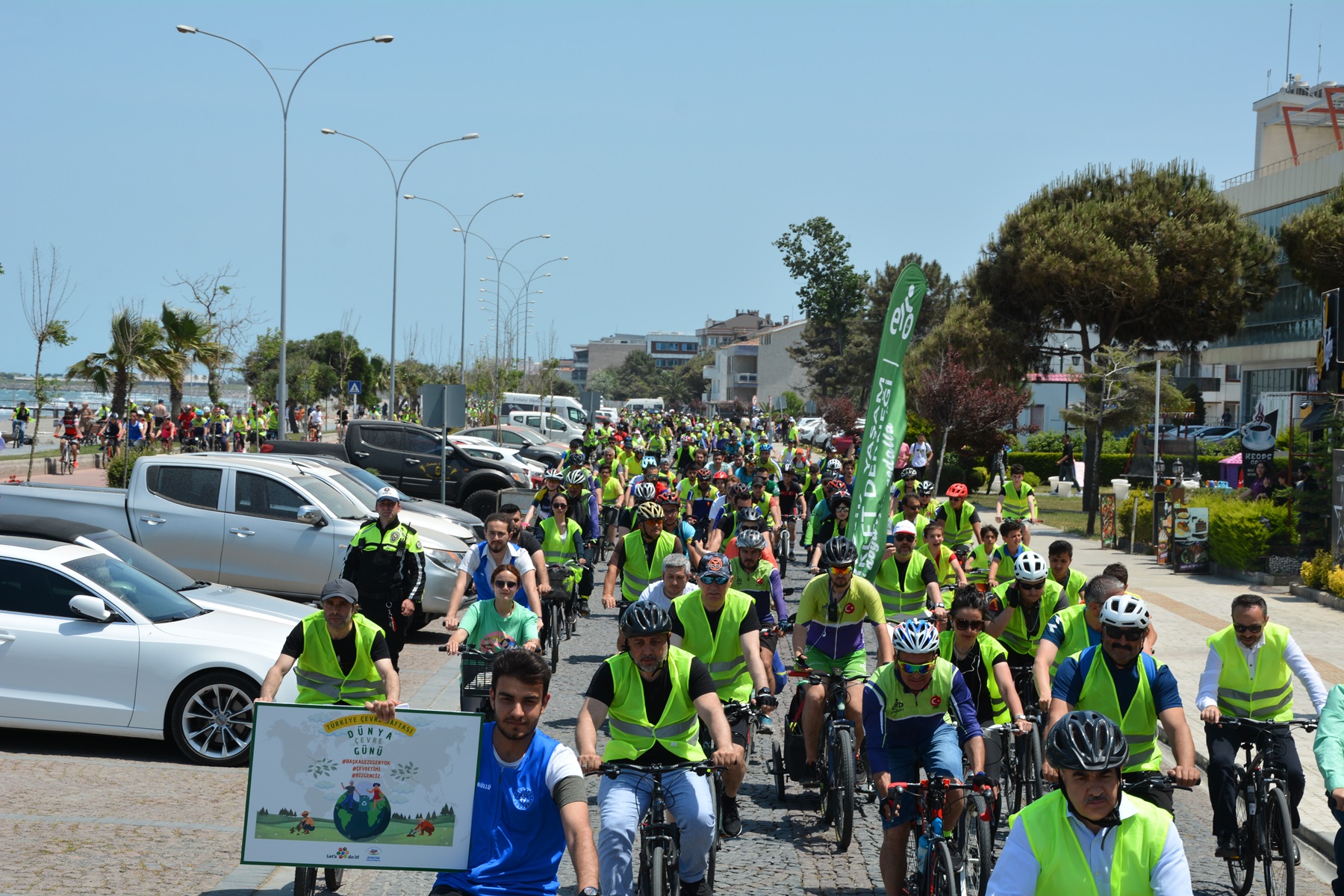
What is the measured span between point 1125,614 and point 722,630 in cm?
247

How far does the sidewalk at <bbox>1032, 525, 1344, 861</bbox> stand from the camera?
30.5 ft

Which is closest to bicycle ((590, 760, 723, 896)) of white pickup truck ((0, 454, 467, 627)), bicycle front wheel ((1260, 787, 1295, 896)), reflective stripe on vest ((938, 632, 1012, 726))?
reflective stripe on vest ((938, 632, 1012, 726))

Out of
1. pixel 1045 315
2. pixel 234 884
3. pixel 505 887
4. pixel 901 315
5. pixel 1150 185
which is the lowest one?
pixel 234 884

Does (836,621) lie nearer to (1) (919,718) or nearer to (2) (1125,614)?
(1) (919,718)

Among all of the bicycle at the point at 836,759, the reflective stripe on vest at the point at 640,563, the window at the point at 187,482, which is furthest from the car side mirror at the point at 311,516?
the bicycle at the point at 836,759

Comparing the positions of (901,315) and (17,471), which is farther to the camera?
(17,471)

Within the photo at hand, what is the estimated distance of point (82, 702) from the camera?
8.99m

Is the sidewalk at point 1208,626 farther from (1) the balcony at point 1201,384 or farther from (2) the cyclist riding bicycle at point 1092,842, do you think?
(1) the balcony at point 1201,384

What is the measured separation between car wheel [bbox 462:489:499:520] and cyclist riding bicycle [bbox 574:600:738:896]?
18.8 meters

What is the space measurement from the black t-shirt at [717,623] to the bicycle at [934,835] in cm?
164

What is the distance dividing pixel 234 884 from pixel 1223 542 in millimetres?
19282

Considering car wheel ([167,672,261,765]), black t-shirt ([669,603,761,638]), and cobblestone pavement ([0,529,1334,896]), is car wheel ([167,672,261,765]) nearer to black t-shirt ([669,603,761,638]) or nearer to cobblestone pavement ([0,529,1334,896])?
cobblestone pavement ([0,529,1334,896])

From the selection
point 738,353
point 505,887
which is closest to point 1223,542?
point 505,887

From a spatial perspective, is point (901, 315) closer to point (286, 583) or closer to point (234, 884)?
point (234, 884)
